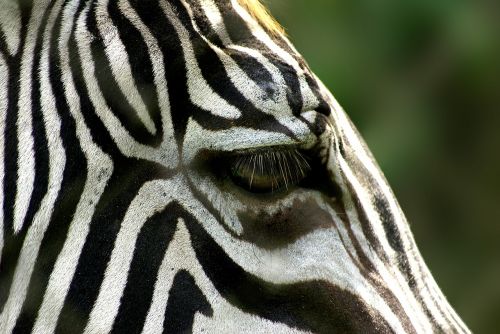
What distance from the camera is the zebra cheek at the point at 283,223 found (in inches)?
78.4

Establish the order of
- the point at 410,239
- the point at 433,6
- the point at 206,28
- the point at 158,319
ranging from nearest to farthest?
the point at 158,319, the point at 206,28, the point at 410,239, the point at 433,6

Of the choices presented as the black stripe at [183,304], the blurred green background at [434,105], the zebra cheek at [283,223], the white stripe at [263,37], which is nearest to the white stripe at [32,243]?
the black stripe at [183,304]

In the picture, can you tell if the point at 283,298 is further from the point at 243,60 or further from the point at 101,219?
the point at 243,60

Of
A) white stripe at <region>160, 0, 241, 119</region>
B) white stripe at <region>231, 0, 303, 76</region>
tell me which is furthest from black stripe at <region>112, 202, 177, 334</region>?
white stripe at <region>231, 0, 303, 76</region>

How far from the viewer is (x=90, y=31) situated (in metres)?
2.03

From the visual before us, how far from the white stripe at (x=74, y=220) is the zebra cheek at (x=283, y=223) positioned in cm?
36

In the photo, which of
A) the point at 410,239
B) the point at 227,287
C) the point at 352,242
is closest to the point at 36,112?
the point at 227,287

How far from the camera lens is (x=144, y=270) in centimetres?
194

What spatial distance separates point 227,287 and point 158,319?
18cm

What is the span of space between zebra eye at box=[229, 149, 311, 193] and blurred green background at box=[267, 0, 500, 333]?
823 centimetres

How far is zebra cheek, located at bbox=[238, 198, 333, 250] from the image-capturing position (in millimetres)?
1990

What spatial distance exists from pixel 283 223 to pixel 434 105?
9.38 metres

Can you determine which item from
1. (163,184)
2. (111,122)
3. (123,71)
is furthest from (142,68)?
(163,184)

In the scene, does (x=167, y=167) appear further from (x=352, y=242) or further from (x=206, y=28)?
(x=352, y=242)
